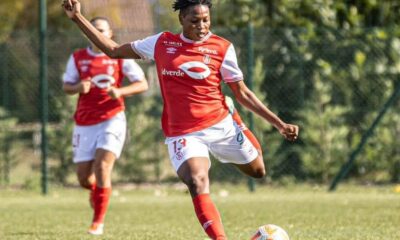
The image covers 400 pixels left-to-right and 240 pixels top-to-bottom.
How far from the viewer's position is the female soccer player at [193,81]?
736 centimetres

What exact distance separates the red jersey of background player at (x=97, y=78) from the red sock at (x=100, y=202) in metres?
0.75

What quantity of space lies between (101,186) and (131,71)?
3.94 feet

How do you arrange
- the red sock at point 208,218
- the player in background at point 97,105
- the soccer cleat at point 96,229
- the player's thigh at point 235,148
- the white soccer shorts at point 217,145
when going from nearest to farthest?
the red sock at point 208,218 → the white soccer shorts at point 217,145 → the player's thigh at point 235,148 → the soccer cleat at point 96,229 → the player in background at point 97,105

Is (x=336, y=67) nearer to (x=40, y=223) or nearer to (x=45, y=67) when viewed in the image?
(x=45, y=67)

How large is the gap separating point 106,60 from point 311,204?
3.78m

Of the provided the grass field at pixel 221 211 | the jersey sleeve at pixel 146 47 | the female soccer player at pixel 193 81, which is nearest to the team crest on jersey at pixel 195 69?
the female soccer player at pixel 193 81

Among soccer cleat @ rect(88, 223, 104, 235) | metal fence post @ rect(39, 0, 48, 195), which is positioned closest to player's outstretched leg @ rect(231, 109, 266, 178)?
soccer cleat @ rect(88, 223, 104, 235)

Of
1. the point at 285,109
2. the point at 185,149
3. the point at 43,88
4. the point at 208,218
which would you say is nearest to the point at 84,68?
the point at 185,149

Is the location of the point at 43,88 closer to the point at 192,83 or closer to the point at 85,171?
the point at 85,171

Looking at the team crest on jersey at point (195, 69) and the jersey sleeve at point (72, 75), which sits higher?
the team crest on jersey at point (195, 69)

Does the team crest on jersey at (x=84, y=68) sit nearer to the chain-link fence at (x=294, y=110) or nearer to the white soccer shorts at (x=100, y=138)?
the white soccer shorts at (x=100, y=138)

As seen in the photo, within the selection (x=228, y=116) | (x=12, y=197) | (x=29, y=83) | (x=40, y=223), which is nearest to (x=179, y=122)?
(x=228, y=116)

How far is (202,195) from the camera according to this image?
6.98 meters

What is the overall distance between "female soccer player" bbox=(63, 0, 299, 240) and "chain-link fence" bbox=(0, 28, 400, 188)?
25.8 ft
